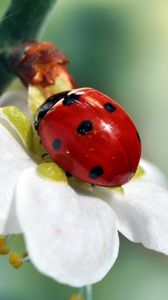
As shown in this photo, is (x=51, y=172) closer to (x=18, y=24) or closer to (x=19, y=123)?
(x=19, y=123)

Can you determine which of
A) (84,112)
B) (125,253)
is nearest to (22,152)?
(84,112)

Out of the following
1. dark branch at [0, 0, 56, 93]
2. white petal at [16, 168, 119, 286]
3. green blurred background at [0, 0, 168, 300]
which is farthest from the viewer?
green blurred background at [0, 0, 168, 300]

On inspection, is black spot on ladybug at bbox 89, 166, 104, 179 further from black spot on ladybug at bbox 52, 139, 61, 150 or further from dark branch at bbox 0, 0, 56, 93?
dark branch at bbox 0, 0, 56, 93

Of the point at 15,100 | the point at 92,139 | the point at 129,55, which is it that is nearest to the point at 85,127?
the point at 92,139

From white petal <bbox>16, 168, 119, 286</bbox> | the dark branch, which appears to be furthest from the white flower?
the dark branch

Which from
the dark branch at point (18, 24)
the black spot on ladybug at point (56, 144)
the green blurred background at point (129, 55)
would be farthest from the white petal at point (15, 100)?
the green blurred background at point (129, 55)
